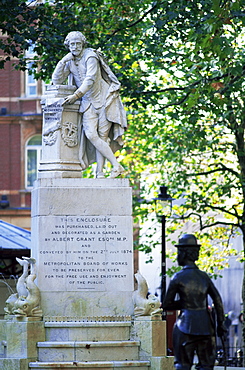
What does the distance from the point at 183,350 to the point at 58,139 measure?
6289 mm

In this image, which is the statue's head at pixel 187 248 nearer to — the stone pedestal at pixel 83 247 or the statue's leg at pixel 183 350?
the statue's leg at pixel 183 350

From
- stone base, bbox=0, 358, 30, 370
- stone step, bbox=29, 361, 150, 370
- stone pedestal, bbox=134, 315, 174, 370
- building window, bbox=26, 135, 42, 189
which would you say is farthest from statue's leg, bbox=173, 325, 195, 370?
building window, bbox=26, 135, 42, 189

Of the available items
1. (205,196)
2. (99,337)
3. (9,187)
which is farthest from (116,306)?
(9,187)

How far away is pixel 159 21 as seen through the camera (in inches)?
973

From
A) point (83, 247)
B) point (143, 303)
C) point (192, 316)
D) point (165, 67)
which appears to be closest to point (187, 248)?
point (192, 316)

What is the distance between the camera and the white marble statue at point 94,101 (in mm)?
16922

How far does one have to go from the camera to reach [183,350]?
11305mm

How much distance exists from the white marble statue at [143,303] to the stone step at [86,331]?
Result: 31cm

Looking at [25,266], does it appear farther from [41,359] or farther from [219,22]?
[219,22]

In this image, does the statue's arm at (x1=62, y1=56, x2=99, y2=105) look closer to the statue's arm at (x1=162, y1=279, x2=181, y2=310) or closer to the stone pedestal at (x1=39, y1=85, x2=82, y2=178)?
the stone pedestal at (x1=39, y1=85, x2=82, y2=178)

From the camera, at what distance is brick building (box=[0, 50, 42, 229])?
44.1 meters

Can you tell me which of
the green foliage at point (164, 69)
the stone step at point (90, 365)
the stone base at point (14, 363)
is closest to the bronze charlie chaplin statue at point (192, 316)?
the stone step at point (90, 365)

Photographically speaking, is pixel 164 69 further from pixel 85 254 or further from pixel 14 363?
pixel 14 363

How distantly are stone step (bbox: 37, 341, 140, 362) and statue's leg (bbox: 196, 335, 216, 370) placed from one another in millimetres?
4341
